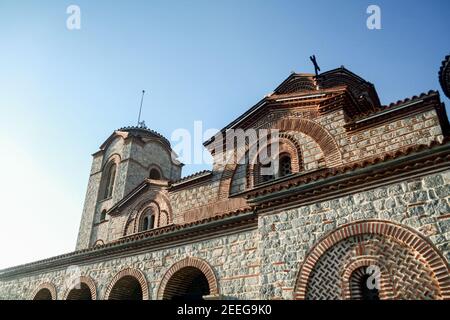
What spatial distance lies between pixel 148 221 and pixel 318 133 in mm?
7197

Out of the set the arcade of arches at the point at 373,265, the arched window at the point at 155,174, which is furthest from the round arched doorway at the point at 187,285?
the arched window at the point at 155,174

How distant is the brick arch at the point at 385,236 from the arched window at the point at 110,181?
12.9 m

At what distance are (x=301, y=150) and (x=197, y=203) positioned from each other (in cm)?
388

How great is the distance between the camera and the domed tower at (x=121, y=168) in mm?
16703

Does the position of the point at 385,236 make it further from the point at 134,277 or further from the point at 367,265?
the point at 134,277

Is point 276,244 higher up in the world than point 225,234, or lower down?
lower down

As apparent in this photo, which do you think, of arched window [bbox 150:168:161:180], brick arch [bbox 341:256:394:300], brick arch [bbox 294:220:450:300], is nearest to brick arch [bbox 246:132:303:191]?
brick arch [bbox 294:220:450:300]

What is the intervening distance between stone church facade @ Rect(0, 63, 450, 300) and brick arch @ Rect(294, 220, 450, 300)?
16 millimetres

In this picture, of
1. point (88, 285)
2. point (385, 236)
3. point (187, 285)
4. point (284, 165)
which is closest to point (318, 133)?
point (284, 165)

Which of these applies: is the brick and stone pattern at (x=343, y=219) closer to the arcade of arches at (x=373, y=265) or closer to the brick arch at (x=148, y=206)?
the arcade of arches at (x=373, y=265)

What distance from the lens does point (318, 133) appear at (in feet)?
30.8
